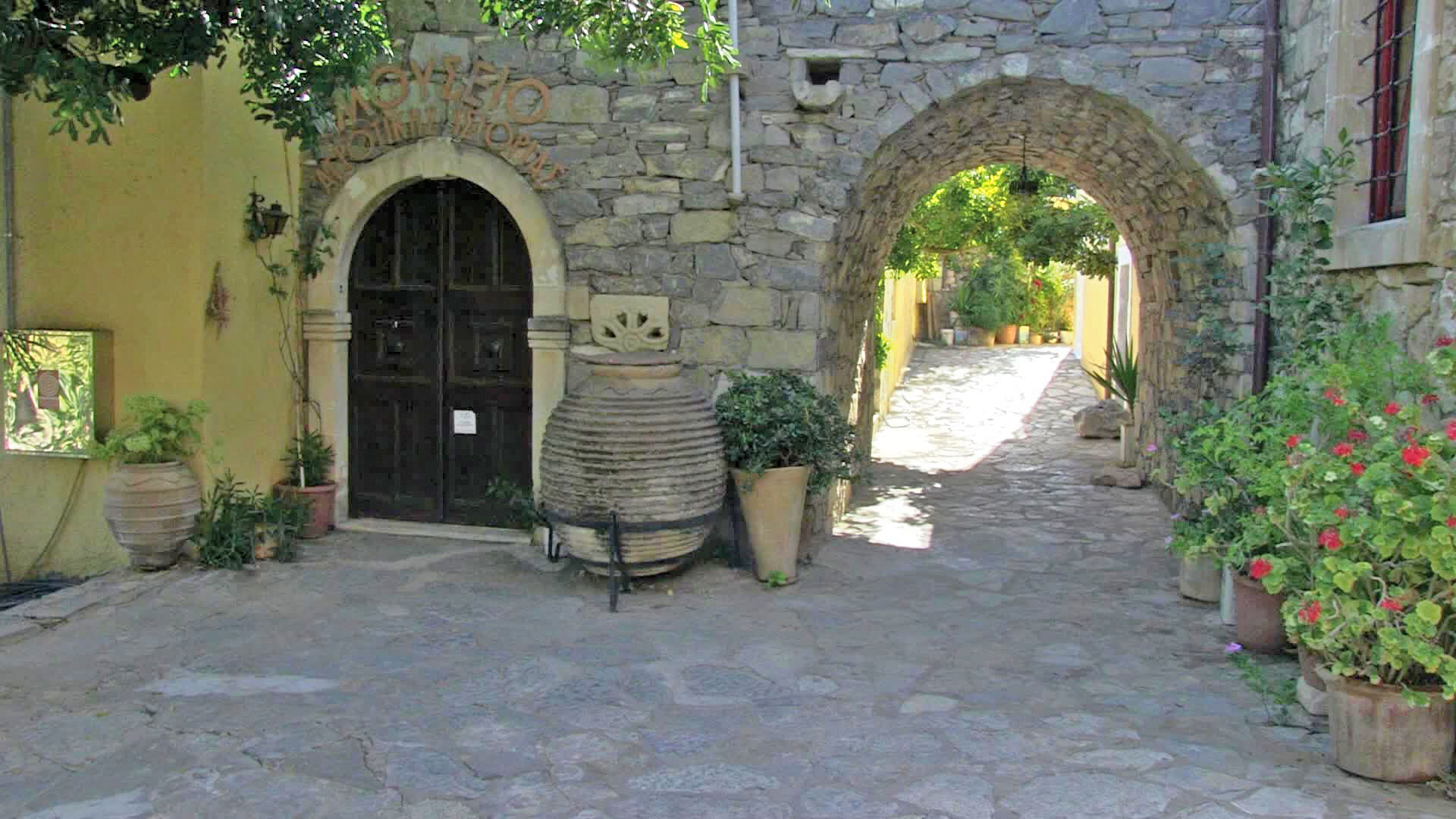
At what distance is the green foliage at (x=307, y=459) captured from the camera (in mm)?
6602

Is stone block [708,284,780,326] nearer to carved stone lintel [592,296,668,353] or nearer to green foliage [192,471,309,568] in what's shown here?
carved stone lintel [592,296,668,353]

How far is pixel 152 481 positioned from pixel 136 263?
3.64ft

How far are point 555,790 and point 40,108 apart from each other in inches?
184

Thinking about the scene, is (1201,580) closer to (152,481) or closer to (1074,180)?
(1074,180)

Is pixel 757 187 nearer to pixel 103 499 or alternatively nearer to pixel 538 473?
pixel 538 473

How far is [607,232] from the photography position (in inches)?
245

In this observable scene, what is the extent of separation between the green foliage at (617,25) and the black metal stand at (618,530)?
198 cm

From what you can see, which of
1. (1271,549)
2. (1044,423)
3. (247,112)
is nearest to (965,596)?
(1271,549)

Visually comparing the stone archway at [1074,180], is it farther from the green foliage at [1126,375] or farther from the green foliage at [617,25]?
the green foliage at [617,25]

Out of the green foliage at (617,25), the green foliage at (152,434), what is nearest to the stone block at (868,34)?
the green foliage at (617,25)

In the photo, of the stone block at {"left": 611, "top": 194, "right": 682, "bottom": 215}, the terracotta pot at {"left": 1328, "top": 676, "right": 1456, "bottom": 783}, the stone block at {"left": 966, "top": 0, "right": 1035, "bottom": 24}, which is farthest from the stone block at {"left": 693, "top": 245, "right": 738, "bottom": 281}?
the terracotta pot at {"left": 1328, "top": 676, "right": 1456, "bottom": 783}

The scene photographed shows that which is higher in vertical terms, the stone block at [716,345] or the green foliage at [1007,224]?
the green foliage at [1007,224]

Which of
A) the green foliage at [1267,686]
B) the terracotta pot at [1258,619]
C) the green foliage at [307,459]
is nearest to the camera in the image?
the green foliage at [1267,686]

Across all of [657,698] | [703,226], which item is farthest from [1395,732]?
[703,226]
